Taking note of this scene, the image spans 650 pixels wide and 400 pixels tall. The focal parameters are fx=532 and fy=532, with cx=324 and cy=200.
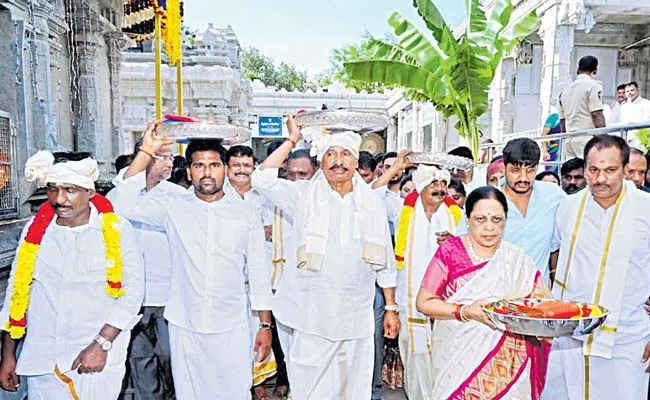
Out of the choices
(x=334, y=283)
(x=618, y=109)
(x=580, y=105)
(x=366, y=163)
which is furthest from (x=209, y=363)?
(x=618, y=109)

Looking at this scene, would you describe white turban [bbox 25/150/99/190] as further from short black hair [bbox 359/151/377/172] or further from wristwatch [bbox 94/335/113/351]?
short black hair [bbox 359/151/377/172]

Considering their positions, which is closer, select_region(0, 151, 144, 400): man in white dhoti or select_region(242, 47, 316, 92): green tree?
select_region(0, 151, 144, 400): man in white dhoti

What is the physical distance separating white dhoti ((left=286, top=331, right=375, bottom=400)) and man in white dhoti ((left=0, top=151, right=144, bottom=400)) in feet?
3.40


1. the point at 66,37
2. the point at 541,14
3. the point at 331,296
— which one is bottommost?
the point at 331,296

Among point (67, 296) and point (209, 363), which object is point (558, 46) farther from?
point (67, 296)

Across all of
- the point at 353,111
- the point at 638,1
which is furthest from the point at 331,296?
the point at 638,1

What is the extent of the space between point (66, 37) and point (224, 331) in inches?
216

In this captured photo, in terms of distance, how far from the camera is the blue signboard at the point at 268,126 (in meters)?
20.8

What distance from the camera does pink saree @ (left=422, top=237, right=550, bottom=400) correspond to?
8.13 ft

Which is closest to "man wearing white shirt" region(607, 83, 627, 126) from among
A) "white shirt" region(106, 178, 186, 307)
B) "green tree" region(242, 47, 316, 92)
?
"white shirt" region(106, 178, 186, 307)

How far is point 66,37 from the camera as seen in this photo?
6.80m

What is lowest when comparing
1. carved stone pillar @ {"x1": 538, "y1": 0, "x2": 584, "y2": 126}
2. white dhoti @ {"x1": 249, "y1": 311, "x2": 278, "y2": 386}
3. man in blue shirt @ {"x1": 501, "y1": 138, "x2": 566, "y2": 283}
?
white dhoti @ {"x1": 249, "y1": 311, "x2": 278, "y2": 386}

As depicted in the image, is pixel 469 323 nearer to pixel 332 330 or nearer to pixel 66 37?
pixel 332 330

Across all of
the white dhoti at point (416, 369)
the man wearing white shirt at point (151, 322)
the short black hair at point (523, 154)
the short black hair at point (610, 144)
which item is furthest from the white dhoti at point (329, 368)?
the short black hair at point (610, 144)
